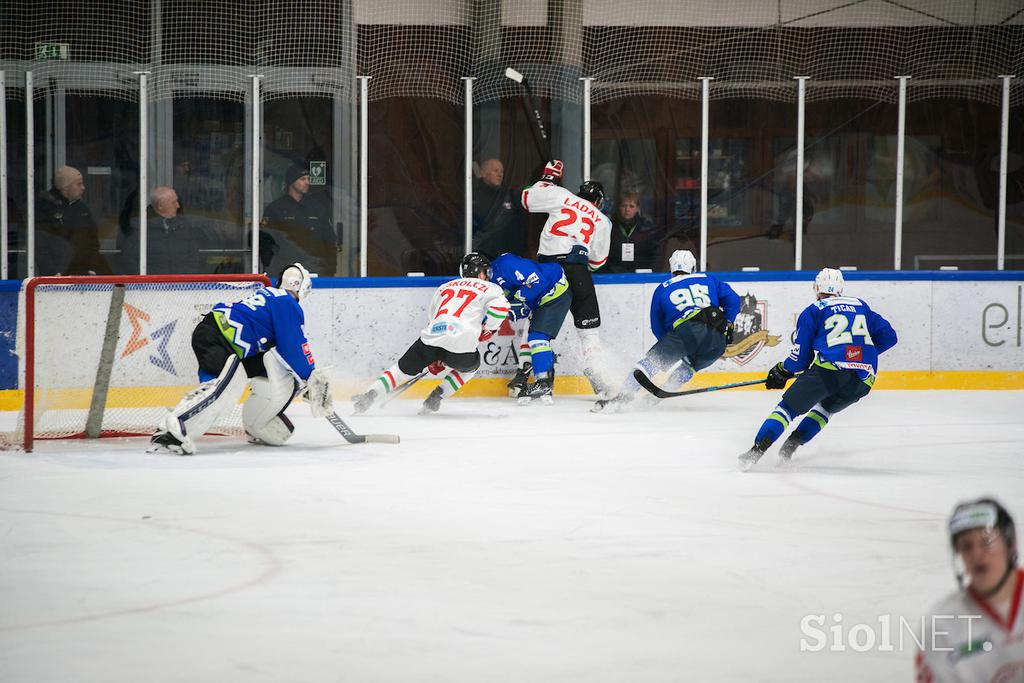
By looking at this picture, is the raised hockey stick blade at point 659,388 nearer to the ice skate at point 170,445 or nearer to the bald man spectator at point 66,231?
the ice skate at point 170,445

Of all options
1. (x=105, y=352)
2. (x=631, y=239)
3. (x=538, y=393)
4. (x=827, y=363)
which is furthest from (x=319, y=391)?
(x=631, y=239)

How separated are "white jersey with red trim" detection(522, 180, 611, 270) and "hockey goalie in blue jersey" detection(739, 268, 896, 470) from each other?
9.46 ft

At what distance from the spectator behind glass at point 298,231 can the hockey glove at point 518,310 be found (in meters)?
1.20

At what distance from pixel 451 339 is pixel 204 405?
1.88 metres

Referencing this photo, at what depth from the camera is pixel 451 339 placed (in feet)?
24.2

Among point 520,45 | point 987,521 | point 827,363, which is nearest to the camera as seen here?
point 987,521

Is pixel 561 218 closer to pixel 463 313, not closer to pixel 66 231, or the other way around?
pixel 463 313

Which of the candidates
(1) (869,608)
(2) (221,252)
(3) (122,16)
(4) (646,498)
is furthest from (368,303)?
(1) (869,608)

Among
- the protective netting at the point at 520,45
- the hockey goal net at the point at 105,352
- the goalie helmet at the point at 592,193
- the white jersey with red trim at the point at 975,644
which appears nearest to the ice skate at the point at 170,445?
the hockey goal net at the point at 105,352

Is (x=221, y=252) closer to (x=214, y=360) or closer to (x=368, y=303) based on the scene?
(x=368, y=303)

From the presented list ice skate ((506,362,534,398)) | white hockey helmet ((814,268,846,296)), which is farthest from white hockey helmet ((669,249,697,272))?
white hockey helmet ((814,268,846,296))

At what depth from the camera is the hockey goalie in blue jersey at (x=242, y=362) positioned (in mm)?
5816

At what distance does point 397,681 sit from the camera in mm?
2729

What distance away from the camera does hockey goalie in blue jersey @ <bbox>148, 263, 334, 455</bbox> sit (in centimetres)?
582
